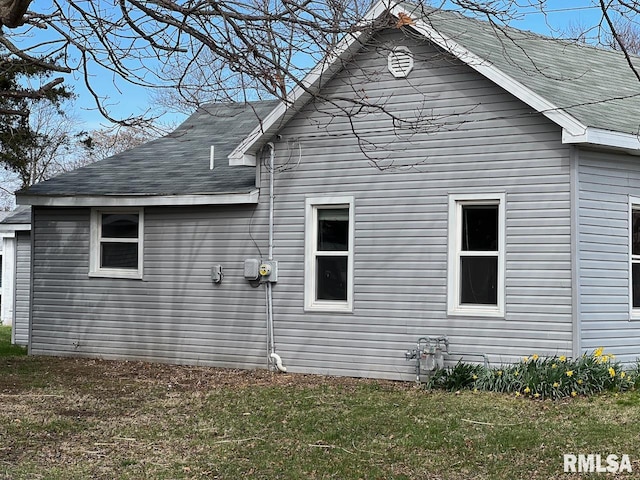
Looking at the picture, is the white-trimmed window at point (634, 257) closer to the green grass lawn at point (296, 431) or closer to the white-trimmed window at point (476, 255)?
the white-trimmed window at point (476, 255)

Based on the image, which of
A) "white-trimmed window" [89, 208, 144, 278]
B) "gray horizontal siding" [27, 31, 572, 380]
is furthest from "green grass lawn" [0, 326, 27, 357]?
"white-trimmed window" [89, 208, 144, 278]

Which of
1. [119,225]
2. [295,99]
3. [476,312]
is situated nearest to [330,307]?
[476,312]

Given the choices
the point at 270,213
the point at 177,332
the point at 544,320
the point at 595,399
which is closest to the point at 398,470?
the point at 595,399

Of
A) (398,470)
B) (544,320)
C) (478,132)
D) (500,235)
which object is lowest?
(398,470)

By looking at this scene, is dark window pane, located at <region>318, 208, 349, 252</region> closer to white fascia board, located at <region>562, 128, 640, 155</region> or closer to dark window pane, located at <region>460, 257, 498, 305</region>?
dark window pane, located at <region>460, 257, 498, 305</region>

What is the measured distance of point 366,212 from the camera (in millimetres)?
13672

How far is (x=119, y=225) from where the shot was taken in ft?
53.9

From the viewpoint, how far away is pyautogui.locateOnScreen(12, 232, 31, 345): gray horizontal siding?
21.5m

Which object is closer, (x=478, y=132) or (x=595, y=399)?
(x=595, y=399)

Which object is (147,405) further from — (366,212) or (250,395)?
(366,212)

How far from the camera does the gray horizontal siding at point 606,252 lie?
12156mm

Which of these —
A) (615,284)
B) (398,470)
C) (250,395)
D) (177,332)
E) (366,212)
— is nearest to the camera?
(398,470)

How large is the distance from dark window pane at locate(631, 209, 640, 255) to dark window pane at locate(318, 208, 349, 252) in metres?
4.03

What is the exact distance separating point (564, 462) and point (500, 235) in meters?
4.86
